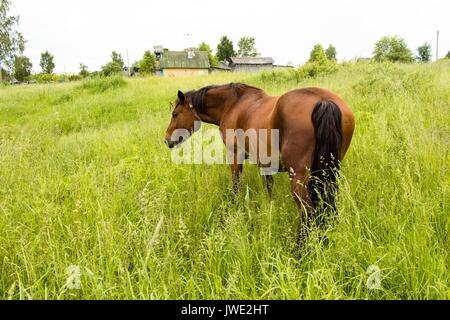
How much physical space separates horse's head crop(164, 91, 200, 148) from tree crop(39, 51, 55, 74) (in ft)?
297

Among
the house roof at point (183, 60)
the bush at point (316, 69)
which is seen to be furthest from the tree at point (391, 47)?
the bush at point (316, 69)

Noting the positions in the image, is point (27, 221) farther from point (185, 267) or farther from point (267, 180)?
point (267, 180)

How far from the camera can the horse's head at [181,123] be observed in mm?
4387

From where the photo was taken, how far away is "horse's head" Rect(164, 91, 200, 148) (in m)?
4.39

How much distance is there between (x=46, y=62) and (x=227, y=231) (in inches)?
3740

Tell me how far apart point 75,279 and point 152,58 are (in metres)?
56.4

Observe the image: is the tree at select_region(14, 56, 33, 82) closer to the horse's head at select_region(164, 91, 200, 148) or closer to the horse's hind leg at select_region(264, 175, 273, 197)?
the horse's head at select_region(164, 91, 200, 148)

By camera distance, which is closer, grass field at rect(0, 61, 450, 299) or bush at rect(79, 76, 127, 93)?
grass field at rect(0, 61, 450, 299)

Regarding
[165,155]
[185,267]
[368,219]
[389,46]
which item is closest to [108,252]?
[185,267]

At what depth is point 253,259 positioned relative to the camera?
2.04 metres

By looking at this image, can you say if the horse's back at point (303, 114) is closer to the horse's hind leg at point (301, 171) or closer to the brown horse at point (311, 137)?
the brown horse at point (311, 137)

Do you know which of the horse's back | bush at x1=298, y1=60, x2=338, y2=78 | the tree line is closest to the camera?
the horse's back

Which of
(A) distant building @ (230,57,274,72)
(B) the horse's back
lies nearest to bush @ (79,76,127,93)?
(B) the horse's back

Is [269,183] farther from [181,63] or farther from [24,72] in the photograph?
[24,72]
